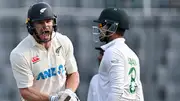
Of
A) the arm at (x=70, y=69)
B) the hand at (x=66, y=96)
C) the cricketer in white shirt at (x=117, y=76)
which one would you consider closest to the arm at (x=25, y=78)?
the hand at (x=66, y=96)

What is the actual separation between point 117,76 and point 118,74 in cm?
2

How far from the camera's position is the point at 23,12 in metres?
8.17

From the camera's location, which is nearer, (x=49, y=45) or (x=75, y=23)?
(x=49, y=45)

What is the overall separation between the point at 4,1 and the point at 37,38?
8.70 feet

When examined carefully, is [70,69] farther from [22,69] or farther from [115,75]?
[115,75]

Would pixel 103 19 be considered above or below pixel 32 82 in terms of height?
above

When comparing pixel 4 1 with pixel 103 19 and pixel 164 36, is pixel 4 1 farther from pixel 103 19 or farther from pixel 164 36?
pixel 103 19

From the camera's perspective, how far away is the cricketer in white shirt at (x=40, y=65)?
5.66m

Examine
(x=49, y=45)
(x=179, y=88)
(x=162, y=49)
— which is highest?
(x=49, y=45)

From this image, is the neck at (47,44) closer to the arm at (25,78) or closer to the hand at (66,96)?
the arm at (25,78)

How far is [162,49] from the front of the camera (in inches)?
339

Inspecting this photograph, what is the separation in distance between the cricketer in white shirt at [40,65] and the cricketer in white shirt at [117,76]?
38cm

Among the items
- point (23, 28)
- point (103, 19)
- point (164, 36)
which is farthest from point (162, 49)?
point (103, 19)

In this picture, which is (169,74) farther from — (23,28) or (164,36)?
(23,28)
